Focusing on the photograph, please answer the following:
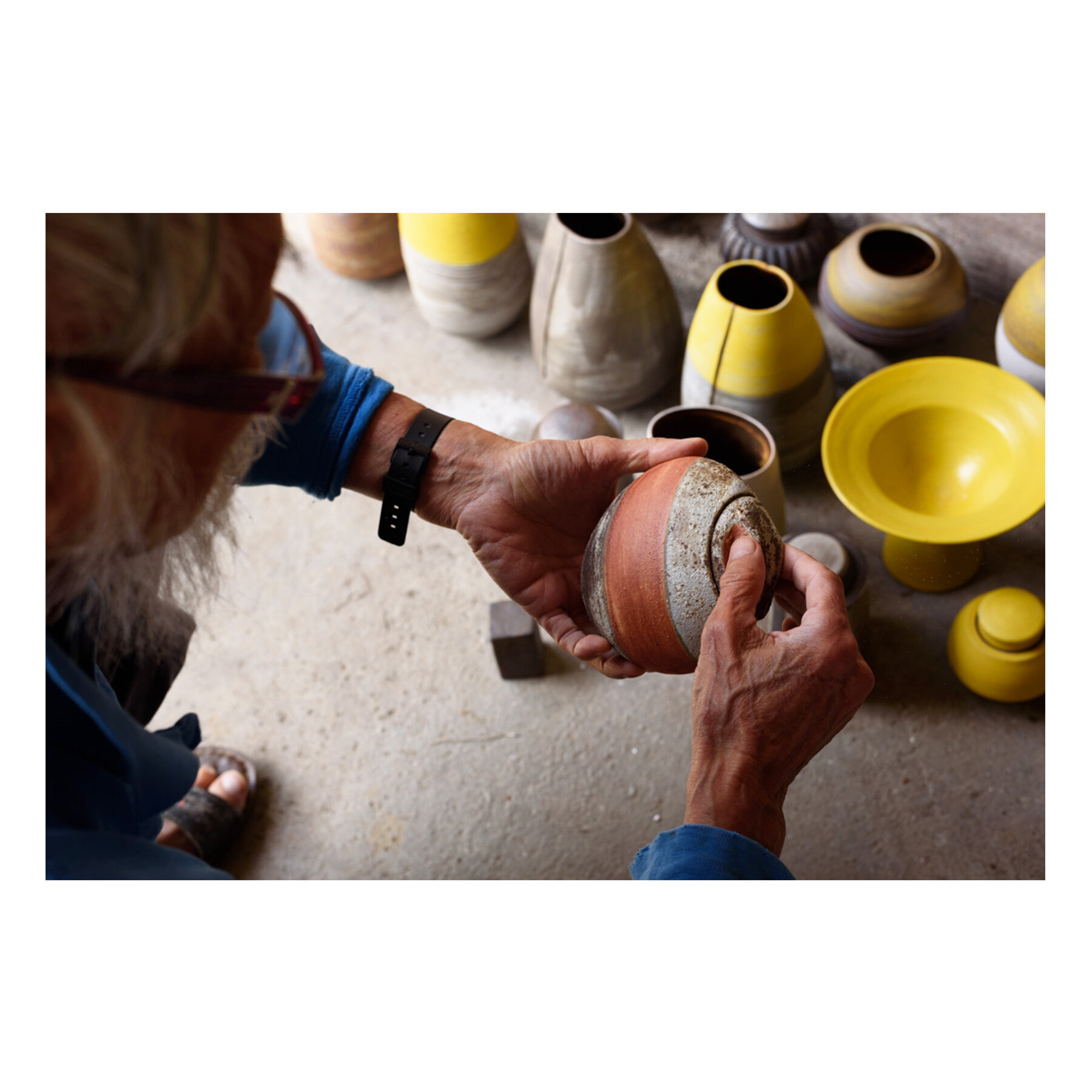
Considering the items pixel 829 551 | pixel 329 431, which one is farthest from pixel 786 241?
pixel 329 431

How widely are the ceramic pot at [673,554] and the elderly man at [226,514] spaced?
40 mm

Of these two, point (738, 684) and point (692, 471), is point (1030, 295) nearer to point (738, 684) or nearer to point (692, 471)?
point (692, 471)

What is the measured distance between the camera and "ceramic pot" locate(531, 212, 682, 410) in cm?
170

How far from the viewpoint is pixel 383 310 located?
1898mm

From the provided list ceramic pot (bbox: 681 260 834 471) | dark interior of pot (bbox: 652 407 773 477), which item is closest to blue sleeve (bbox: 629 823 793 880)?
dark interior of pot (bbox: 652 407 773 477)

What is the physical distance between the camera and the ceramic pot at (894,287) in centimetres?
174

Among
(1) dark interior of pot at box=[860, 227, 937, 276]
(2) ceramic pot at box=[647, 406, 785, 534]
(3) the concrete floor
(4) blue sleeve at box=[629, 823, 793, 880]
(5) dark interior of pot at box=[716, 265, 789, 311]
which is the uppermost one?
(1) dark interior of pot at box=[860, 227, 937, 276]

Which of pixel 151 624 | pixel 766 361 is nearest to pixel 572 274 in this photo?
pixel 766 361

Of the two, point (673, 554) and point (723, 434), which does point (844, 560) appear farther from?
point (673, 554)

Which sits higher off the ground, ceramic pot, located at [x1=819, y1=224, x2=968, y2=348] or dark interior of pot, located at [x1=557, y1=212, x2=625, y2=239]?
dark interior of pot, located at [x1=557, y1=212, x2=625, y2=239]

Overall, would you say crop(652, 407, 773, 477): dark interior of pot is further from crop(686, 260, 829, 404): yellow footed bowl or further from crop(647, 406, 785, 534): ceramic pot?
crop(686, 260, 829, 404): yellow footed bowl

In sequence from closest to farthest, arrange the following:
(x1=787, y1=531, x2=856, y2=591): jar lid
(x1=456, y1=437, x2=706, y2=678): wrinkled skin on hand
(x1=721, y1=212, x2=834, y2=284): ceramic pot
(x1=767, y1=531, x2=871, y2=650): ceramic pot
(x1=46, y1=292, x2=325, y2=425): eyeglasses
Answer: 1. (x1=46, y1=292, x2=325, y2=425): eyeglasses
2. (x1=456, y1=437, x2=706, y2=678): wrinkled skin on hand
3. (x1=767, y1=531, x2=871, y2=650): ceramic pot
4. (x1=787, y1=531, x2=856, y2=591): jar lid
5. (x1=721, y1=212, x2=834, y2=284): ceramic pot

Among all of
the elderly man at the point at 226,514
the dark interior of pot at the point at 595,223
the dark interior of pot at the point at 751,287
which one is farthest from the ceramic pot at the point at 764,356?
the elderly man at the point at 226,514

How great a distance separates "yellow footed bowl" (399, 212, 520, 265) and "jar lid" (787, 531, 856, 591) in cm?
93
